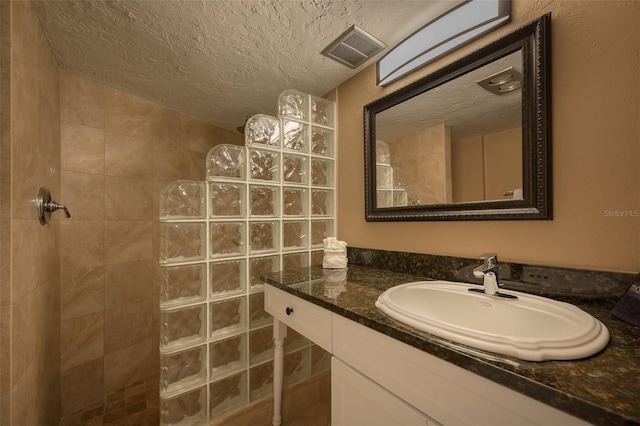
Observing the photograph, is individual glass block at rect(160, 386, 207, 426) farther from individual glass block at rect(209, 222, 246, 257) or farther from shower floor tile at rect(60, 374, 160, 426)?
individual glass block at rect(209, 222, 246, 257)

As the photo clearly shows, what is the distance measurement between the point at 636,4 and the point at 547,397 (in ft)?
3.43

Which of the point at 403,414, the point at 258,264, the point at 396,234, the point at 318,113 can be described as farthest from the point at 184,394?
the point at 318,113

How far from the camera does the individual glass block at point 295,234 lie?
1.48 metres

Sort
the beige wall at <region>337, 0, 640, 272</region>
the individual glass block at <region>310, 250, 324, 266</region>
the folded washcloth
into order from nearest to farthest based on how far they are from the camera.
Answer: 1. the folded washcloth
2. the beige wall at <region>337, 0, 640, 272</region>
3. the individual glass block at <region>310, 250, 324, 266</region>

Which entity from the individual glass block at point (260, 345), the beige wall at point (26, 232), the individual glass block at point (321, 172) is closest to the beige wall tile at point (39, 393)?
the beige wall at point (26, 232)

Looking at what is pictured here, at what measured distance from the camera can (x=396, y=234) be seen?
1336mm

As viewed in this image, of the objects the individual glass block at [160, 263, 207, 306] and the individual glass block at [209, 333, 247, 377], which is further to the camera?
the individual glass block at [209, 333, 247, 377]

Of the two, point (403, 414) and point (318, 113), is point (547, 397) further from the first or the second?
point (318, 113)

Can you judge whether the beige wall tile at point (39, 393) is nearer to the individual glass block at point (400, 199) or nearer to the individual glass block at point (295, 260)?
the individual glass block at point (295, 260)

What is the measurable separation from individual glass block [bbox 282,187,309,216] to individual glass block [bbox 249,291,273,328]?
0.47 metres

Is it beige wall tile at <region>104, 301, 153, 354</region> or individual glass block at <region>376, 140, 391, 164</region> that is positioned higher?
individual glass block at <region>376, 140, 391, 164</region>

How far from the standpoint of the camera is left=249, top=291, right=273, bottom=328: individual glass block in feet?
4.46

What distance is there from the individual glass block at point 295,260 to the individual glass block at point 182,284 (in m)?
0.43

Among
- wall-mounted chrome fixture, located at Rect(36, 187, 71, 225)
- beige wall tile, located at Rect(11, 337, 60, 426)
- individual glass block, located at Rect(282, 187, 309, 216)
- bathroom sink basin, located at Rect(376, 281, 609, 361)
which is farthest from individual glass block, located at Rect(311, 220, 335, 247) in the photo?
beige wall tile, located at Rect(11, 337, 60, 426)
